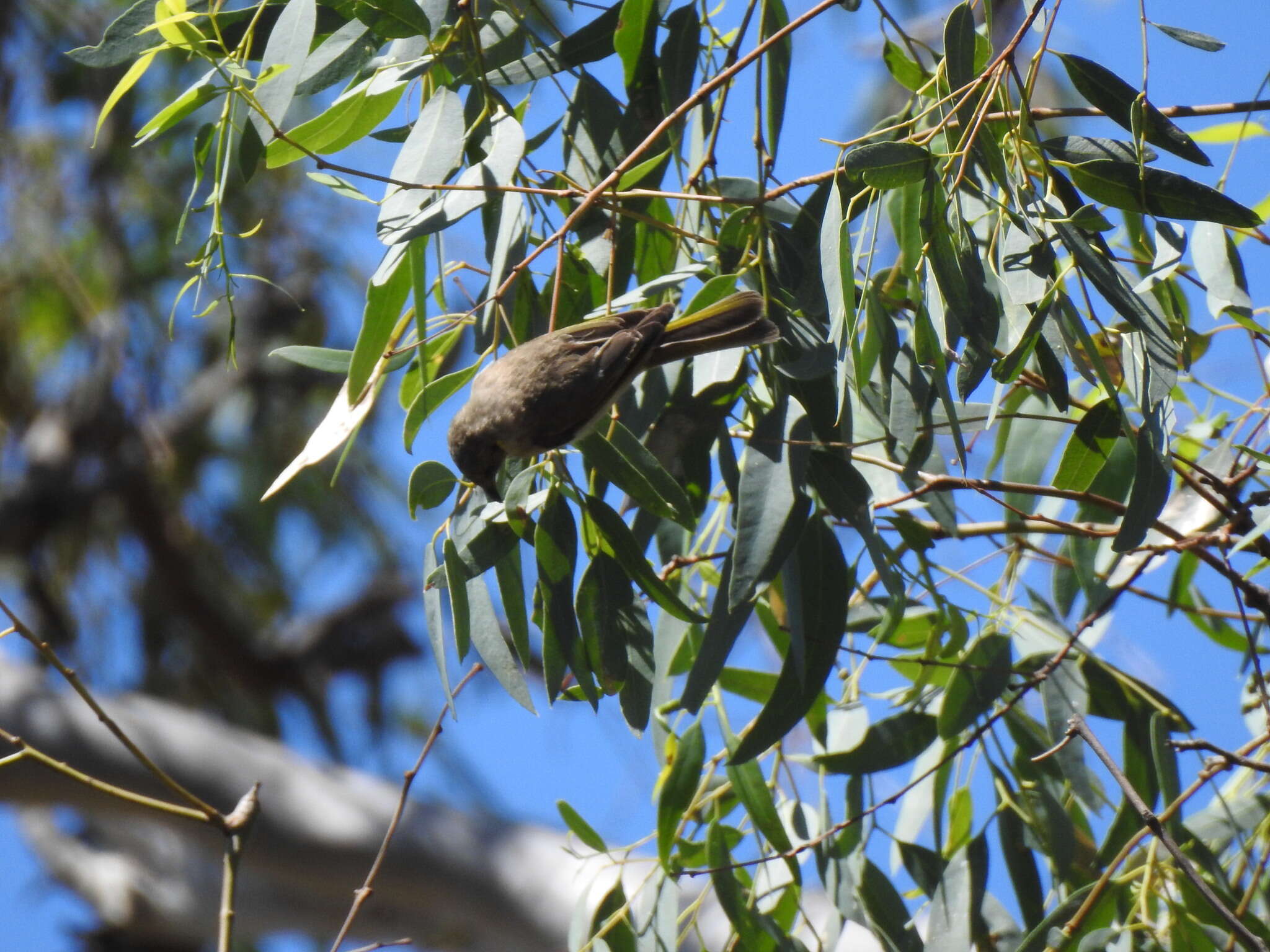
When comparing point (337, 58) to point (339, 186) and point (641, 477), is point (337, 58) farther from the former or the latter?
point (641, 477)

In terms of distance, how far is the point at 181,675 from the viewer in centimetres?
444

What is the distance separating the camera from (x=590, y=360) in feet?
3.88

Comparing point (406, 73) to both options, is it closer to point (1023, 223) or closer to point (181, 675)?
point (1023, 223)

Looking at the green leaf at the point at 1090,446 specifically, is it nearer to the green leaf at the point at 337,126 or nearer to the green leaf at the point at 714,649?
the green leaf at the point at 714,649

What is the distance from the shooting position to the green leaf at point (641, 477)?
1120 mm

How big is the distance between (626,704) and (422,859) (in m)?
2.10

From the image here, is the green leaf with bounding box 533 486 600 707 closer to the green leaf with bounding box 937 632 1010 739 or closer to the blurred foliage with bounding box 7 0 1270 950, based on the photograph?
the blurred foliage with bounding box 7 0 1270 950

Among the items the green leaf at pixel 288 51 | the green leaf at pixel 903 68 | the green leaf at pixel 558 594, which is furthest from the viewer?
the green leaf at pixel 903 68

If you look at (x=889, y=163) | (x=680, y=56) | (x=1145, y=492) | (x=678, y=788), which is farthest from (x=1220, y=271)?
(x=678, y=788)

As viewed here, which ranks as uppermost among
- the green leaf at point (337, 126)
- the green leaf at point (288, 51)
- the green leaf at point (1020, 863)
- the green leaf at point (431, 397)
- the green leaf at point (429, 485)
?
the green leaf at point (337, 126)

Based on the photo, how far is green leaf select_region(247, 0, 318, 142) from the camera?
109cm

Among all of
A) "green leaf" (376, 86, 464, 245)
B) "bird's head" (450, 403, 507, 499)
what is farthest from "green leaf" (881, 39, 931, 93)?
"bird's head" (450, 403, 507, 499)

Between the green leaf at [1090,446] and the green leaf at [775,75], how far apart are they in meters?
0.43

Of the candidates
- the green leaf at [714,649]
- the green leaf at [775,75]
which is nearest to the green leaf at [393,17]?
the green leaf at [775,75]
